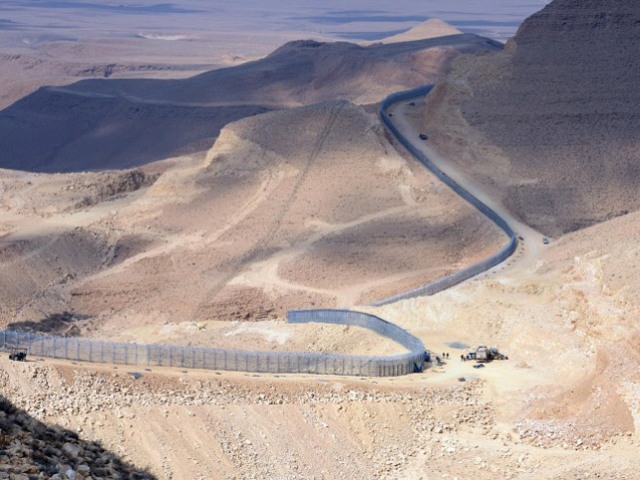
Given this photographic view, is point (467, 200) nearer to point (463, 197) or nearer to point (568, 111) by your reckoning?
point (463, 197)

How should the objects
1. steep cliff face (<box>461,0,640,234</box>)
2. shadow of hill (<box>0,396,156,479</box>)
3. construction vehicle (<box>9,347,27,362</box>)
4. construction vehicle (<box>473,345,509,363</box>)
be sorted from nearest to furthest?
shadow of hill (<box>0,396,156,479</box>), construction vehicle (<box>9,347,27,362</box>), construction vehicle (<box>473,345,509,363</box>), steep cliff face (<box>461,0,640,234</box>)

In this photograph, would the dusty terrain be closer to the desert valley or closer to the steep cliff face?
the desert valley

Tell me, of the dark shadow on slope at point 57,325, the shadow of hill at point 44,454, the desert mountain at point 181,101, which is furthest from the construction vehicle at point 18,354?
the desert mountain at point 181,101

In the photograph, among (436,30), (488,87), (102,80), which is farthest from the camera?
(436,30)

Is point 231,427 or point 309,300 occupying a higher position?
point 231,427

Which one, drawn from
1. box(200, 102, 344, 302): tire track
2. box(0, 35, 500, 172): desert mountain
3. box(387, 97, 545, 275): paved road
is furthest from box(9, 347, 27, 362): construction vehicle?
box(0, 35, 500, 172): desert mountain

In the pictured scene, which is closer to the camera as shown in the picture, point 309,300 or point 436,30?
point 309,300

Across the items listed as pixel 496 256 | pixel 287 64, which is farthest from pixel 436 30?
pixel 496 256

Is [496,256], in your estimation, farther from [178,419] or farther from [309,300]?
[178,419]
